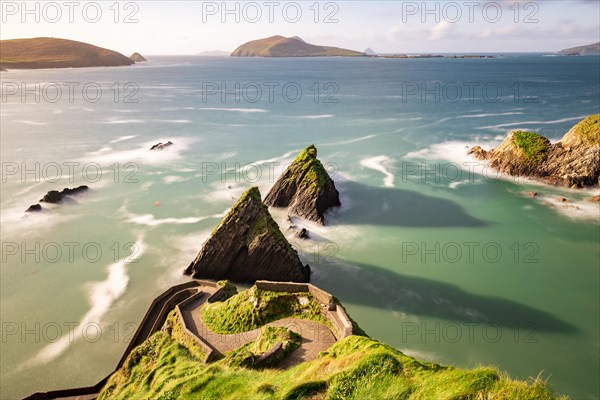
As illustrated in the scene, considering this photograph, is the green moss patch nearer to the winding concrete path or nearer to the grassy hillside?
the grassy hillside

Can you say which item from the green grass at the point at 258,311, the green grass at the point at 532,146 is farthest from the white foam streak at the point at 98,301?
the green grass at the point at 532,146

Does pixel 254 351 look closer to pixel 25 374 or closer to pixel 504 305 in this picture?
pixel 25 374

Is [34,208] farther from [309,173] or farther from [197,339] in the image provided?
[197,339]

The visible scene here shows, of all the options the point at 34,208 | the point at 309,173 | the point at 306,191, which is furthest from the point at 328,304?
the point at 34,208

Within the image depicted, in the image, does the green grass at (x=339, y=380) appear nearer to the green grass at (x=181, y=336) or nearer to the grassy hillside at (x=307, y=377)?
the grassy hillside at (x=307, y=377)

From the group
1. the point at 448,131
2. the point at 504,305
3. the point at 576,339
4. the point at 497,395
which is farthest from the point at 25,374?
the point at 448,131

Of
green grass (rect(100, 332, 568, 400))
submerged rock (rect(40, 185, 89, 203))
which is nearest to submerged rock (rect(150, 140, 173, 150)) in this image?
submerged rock (rect(40, 185, 89, 203))
